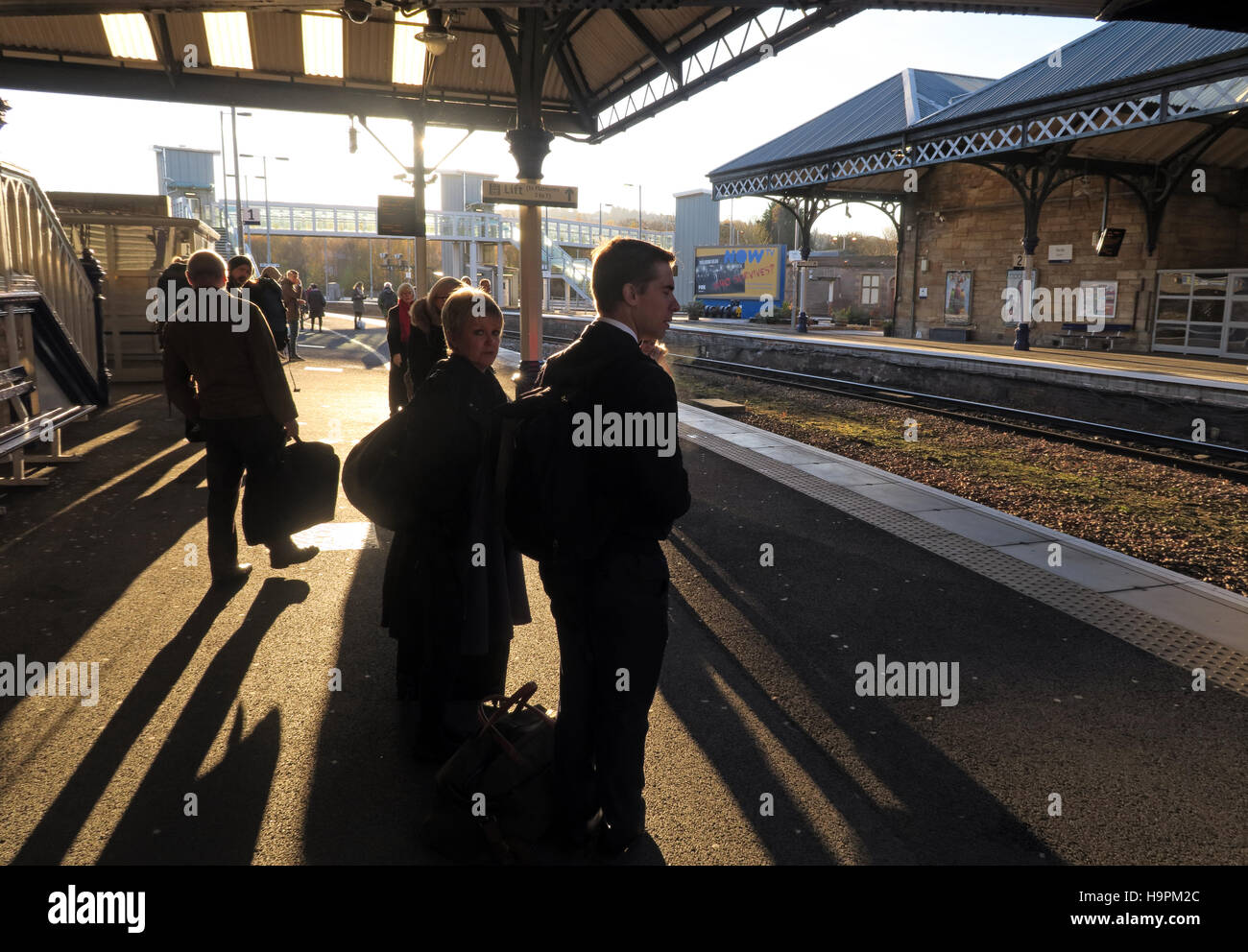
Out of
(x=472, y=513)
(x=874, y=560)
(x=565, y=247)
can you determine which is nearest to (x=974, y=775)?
(x=472, y=513)

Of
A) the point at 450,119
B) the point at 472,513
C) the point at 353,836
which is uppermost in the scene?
the point at 450,119

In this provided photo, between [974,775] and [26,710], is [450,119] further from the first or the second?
[974,775]

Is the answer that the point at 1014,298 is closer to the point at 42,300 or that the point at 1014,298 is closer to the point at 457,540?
the point at 42,300

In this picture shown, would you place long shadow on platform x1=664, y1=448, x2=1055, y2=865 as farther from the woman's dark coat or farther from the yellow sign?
the yellow sign

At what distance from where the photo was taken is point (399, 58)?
13211mm

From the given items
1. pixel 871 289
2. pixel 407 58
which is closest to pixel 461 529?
pixel 407 58

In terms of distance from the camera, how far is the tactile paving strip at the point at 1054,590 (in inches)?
176

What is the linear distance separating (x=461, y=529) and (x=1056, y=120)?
21458 mm

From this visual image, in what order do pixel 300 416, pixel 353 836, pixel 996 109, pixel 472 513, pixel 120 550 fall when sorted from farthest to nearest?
pixel 996 109 < pixel 300 416 < pixel 120 550 < pixel 472 513 < pixel 353 836

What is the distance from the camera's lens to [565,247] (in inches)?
2534

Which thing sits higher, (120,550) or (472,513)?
(472,513)

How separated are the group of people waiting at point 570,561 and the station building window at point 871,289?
47434mm

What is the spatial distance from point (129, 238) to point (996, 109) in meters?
20.3

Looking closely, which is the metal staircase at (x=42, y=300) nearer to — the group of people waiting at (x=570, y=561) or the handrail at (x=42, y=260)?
the handrail at (x=42, y=260)
